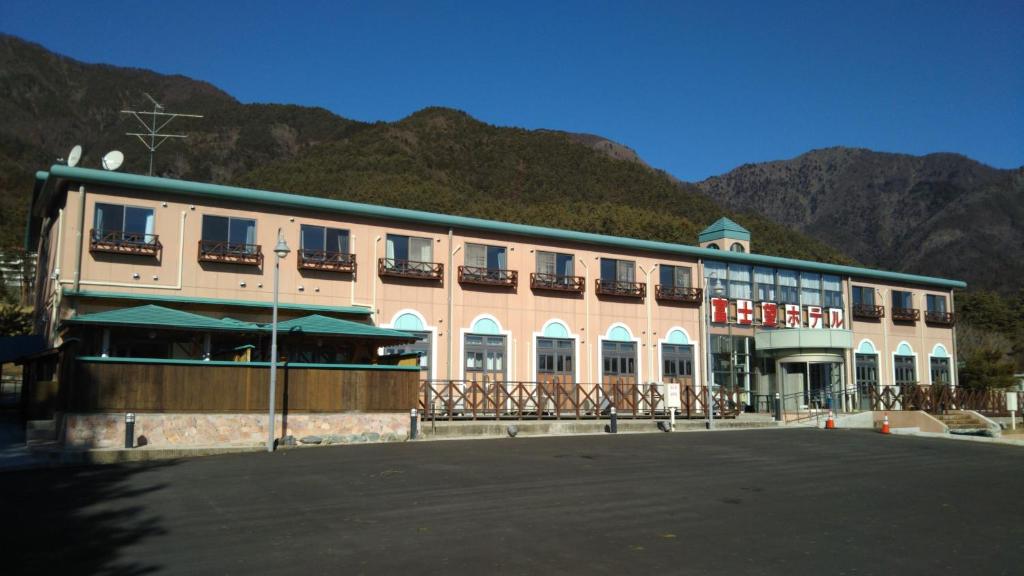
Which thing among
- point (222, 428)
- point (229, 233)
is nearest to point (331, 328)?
point (222, 428)

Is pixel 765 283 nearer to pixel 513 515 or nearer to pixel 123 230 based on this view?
pixel 123 230

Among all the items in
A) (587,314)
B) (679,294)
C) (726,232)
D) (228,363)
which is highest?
(726,232)

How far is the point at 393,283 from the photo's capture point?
2752 centimetres

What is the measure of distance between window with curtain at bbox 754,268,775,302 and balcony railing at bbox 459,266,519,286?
12.6 meters

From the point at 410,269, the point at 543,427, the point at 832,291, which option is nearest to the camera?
the point at 543,427

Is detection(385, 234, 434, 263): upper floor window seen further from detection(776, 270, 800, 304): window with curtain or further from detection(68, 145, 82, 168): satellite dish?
detection(776, 270, 800, 304): window with curtain

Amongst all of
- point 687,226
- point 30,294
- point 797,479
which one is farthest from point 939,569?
point 687,226

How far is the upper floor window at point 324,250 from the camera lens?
26000 millimetres

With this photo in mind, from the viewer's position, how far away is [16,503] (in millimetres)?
11789

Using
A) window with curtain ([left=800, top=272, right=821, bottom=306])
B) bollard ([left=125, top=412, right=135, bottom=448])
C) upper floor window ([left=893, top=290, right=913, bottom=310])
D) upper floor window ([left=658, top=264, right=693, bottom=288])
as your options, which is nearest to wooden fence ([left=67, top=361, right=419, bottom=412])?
bollard ([left=125, top=412, right=135, bottom=448])

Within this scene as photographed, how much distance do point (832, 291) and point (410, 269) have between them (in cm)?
2137

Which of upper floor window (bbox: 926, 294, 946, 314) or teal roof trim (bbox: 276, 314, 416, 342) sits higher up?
upper floor window (bbox: 926, 294, 946, 314)

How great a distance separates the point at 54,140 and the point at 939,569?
181724 mm

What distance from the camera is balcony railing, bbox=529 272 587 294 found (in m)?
30.2
